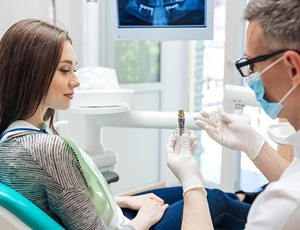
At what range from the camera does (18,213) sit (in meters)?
1.11

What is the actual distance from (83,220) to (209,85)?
2.65m

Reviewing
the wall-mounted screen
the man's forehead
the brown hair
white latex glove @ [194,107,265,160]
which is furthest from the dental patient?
the wall-mounted screen

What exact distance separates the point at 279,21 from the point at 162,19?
4.05ft

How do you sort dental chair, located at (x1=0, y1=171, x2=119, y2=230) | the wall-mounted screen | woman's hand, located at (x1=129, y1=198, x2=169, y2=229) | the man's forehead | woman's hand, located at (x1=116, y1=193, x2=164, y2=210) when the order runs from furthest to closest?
1. the wall-mounted screen
2. woman's hand, located at (x1=116, y1=193, x2=164, y2=210)
3. woman's hand, located at (x1=129, y1=198, x2=169, y2=229)
4. dental chair, located at (x1=0, y1=171, x2=119, y2=230)
5. the man's forehead

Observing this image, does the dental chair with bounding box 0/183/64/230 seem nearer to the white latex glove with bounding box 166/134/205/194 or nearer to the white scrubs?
the white latex glove with bounding box 166/134/205/194

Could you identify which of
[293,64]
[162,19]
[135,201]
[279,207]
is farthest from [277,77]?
[162,19]

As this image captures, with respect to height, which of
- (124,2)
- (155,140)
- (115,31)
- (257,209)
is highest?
(124,2)

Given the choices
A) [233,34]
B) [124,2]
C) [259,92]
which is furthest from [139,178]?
[259,92]

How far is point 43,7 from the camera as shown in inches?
96.8

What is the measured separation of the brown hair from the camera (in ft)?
4.14

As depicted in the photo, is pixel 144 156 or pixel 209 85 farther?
pixel 209 85

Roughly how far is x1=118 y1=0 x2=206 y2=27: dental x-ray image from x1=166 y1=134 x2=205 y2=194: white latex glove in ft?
2.52

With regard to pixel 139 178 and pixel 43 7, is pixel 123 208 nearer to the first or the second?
pixel 43 7

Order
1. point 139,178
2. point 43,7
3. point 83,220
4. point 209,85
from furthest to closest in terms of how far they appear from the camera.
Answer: point 209,85
point 139,178
point 43,7
point 83,220
